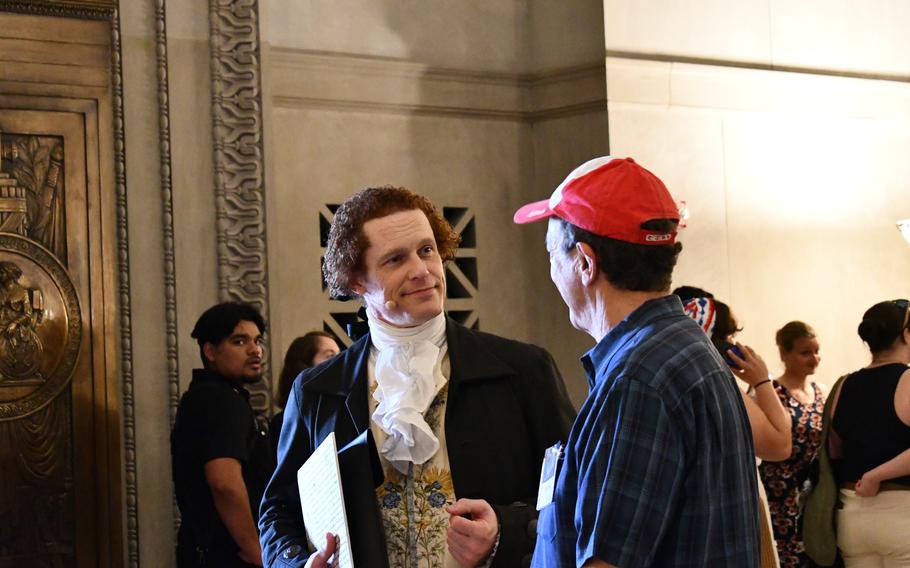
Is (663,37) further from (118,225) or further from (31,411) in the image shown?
(31,411)

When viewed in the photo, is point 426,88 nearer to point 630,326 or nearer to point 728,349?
point 728,349

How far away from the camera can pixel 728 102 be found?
6.57 meters

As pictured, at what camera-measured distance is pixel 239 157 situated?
17.9 feet

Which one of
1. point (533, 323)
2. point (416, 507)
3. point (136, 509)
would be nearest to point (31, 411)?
point (136, 509)

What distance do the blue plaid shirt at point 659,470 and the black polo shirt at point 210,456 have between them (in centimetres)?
261

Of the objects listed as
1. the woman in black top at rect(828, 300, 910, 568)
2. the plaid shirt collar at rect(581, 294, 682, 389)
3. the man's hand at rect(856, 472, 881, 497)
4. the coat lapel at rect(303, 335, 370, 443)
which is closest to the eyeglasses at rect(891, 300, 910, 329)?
the woman in black top at rect(828, 300, 910, 568)

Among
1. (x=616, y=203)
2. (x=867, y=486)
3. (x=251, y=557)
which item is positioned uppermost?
(x=616, y=203)

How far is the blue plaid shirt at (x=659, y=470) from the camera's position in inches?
65.4

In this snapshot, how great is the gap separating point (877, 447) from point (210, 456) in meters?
2.67

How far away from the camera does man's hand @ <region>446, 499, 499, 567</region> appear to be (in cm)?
229

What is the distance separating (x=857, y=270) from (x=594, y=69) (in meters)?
2.08

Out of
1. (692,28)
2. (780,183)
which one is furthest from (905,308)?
(692,28)

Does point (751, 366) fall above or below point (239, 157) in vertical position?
below

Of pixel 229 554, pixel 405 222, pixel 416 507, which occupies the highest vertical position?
pixel 405 222
